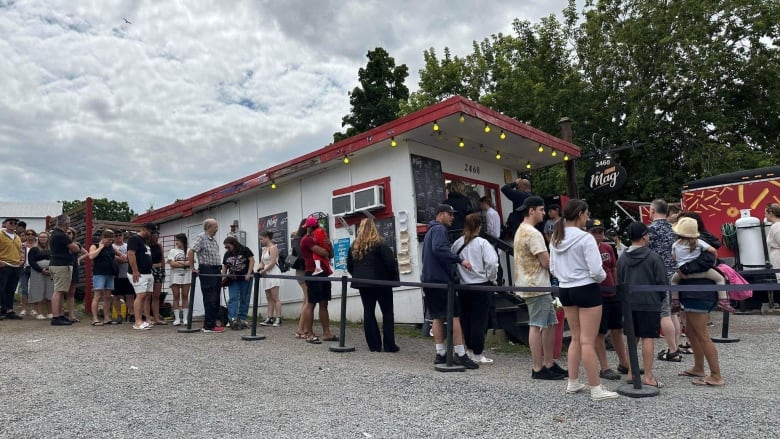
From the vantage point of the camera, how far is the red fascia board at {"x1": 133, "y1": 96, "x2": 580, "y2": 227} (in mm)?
7902

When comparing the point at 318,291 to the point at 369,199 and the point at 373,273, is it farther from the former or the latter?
the point at 369,199

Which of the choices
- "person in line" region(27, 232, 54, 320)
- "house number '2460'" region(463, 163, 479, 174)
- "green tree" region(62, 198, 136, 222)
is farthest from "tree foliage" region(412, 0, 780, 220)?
"green tree" region(62, 198, 136, 222)

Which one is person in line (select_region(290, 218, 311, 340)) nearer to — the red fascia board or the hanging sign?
the red fascia board

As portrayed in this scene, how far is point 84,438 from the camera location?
3.65 meters

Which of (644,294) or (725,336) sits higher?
(644,294)

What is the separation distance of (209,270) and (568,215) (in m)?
5.93

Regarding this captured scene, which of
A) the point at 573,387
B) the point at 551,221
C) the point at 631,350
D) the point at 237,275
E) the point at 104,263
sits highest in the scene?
the point at 551,221

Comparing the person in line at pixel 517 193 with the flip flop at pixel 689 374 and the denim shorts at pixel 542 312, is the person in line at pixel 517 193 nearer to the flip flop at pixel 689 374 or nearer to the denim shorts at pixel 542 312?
the denim shorts at pixel 542 312

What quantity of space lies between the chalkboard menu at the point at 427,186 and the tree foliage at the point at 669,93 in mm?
8264

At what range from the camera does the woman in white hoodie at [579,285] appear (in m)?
4.44

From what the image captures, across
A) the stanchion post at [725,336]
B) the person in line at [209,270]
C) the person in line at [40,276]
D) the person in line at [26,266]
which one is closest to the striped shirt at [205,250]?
the person in line at [209,270]

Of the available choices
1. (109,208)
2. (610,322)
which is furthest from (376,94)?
(109,208)

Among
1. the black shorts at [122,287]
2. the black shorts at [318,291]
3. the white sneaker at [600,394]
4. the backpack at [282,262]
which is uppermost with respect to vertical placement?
the backpack at [282,262]

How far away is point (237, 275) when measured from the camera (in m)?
8.69
